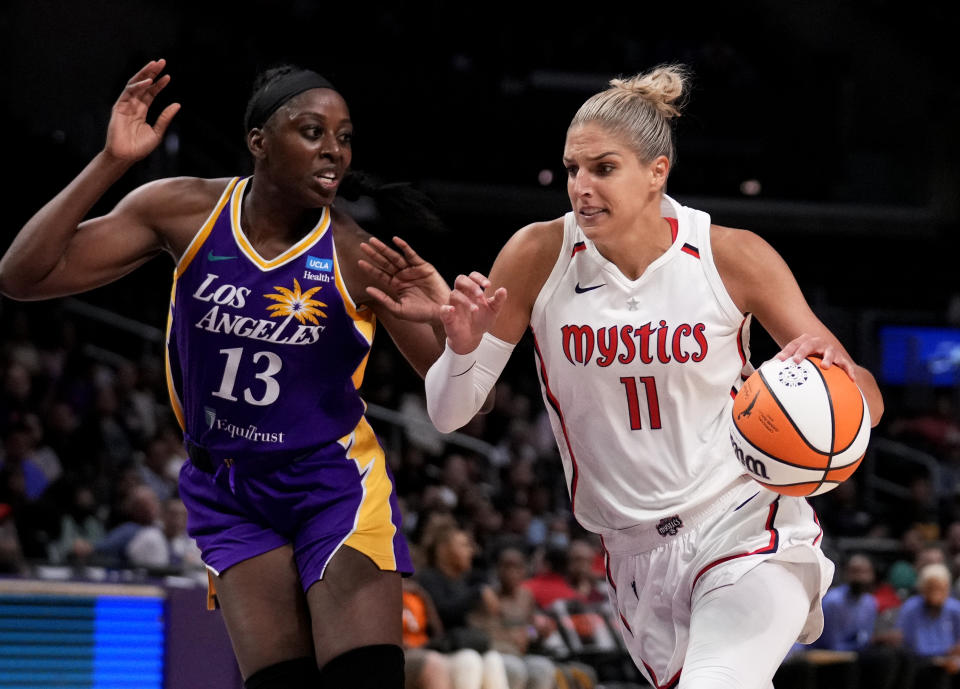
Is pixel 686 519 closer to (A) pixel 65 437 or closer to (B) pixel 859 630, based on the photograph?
(B) pixel 859 630

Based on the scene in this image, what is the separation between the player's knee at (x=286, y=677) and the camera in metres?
3.25

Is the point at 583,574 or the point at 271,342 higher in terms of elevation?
the point at 271,342

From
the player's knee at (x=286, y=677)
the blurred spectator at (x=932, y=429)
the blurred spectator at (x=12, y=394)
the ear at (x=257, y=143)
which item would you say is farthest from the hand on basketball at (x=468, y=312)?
the blurred spectator at (x=932, y=429)

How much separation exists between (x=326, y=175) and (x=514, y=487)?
29.3 feet

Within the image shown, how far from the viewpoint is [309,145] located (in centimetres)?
343

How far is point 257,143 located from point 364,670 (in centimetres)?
147

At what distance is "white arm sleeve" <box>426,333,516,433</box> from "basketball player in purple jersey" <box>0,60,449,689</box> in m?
0.15

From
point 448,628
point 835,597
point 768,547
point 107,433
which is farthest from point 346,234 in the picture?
point 835,597

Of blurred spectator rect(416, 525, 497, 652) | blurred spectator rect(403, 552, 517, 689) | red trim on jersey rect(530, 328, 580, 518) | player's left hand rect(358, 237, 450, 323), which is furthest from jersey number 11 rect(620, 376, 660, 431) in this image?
blurred spectator rect(416, 525, 497, 652)

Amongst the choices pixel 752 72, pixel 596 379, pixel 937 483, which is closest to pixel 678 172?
pixel 752 72

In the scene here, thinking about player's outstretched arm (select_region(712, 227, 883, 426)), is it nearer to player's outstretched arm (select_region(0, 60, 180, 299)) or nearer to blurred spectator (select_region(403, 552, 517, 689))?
player's outstretched arm (select_region(0, 60, 180, 299))

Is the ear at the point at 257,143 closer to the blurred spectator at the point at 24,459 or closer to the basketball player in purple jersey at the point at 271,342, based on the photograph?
the basketball player in purple jersey at the point at 271,342

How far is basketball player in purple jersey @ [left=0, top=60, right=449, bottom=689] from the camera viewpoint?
10.9ft

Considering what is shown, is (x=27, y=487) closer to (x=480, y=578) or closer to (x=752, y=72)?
(x=480, y=578)
